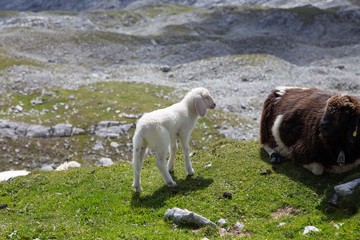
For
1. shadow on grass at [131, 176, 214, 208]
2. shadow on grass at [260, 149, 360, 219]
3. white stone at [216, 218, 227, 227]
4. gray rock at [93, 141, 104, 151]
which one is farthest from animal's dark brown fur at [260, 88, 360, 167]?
gray rock at [93, 141, 104, 151]

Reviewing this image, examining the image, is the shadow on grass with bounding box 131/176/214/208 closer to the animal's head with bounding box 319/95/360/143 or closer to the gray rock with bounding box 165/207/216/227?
the gray rock with bounding box 165/207/216/227

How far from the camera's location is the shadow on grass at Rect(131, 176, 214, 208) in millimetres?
13297

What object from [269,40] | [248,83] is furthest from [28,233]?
[269,40]

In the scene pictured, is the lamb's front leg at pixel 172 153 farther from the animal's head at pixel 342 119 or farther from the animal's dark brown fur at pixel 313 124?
the animal's head at pixel 342 119

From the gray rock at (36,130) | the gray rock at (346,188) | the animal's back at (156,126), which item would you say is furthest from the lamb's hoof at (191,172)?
the gray rock at (36,130)

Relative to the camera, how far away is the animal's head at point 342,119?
12453mm

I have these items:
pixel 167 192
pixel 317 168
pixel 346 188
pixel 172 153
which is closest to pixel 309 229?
pixel 346 188

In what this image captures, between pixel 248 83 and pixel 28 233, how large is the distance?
46273mm

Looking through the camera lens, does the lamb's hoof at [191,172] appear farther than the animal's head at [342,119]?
Yes

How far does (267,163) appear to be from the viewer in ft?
51.5

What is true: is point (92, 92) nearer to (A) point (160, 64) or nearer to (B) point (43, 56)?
(A) point (160, 64)

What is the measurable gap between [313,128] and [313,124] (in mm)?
181

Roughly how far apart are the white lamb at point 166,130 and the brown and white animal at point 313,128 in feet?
8.93

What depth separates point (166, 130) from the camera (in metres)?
13.8
